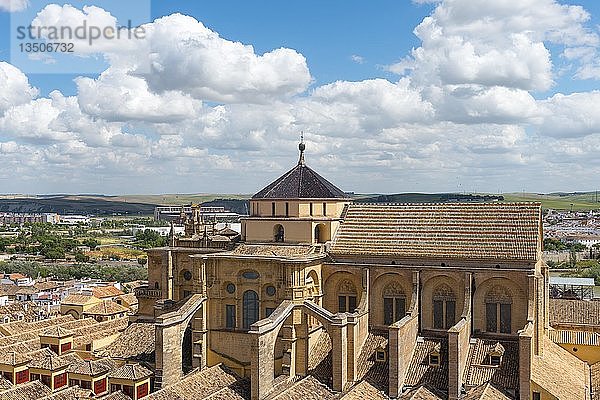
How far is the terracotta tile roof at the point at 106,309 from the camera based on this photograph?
179 feet

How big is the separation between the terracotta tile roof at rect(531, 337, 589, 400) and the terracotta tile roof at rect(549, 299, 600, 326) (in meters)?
5.14

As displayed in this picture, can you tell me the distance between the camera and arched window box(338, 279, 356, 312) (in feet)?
117

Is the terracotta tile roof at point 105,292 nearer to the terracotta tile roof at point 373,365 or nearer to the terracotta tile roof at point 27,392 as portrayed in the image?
the terracotta tile roof at point 27,392

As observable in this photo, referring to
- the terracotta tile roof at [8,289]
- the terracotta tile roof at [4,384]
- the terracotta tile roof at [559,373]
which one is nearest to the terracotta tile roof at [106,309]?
the terracotta tile roof at [4,384]

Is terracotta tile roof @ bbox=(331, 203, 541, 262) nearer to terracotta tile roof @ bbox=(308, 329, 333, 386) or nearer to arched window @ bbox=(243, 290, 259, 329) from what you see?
terracotta tile roof @ bbox=(308, 329, 333, 386)

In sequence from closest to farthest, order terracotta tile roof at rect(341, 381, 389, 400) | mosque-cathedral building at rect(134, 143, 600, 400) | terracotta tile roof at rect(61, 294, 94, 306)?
terracotta tile roof at rect(341, 381, 389, 400) → mosque-cathedral building at rect(134, 143, 600, 400) → terracotta tile roof at rect(61, 294, 94, 306)

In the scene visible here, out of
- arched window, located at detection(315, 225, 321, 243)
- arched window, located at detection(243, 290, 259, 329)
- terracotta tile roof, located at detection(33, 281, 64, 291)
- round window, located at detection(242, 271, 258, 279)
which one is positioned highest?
arched window, located at detection(315, 225, 321, 243)

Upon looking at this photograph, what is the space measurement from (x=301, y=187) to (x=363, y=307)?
7938 millimetres

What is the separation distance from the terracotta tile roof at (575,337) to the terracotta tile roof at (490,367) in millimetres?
6948

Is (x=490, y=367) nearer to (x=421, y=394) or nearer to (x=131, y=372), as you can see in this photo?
(x=421, y=394)

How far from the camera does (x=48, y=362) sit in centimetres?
3384

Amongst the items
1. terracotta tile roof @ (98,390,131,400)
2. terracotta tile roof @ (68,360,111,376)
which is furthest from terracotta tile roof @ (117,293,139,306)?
terracotta tile roof @ (98,390,131,400)

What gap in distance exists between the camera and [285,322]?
3309 centimetres

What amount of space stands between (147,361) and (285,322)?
816 cm
